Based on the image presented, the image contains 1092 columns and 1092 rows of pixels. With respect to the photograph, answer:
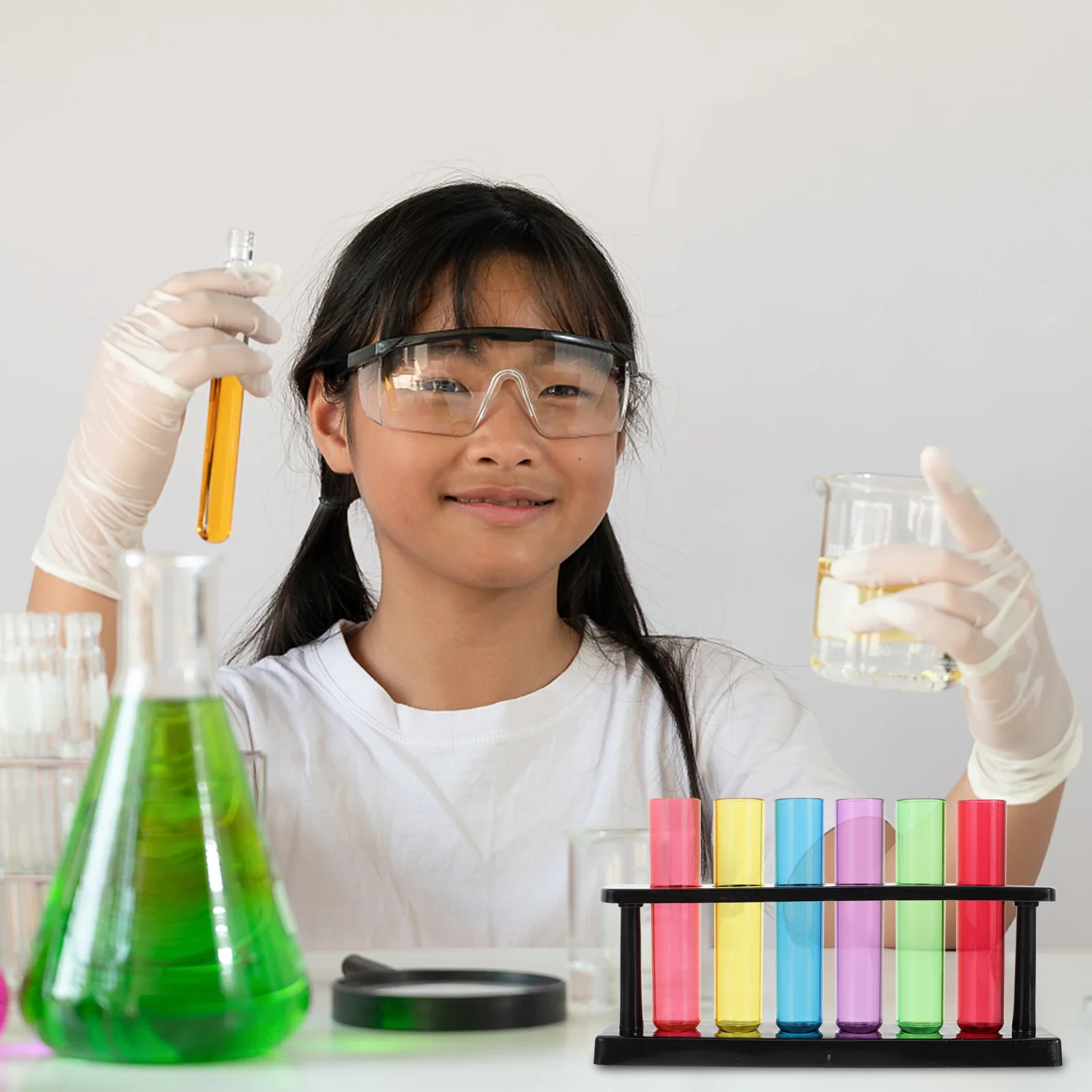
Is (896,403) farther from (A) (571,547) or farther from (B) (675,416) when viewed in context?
(A) (571,547)

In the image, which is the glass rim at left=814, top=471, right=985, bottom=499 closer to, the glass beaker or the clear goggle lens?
the glass beaker

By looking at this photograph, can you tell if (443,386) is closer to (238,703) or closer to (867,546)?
(238,703)

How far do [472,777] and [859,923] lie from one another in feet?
3.36

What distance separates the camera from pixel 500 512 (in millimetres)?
1659

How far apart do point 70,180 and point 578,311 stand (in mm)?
1125

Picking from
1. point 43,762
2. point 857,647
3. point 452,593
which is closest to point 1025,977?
point 857,647

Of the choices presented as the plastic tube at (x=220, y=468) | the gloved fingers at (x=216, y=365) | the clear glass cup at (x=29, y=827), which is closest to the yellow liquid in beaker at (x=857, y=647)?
the clear glass cup at (x=29, y=827)

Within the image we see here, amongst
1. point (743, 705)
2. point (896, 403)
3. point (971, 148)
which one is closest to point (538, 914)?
point (743, 705)

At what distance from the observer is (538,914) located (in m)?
1.67

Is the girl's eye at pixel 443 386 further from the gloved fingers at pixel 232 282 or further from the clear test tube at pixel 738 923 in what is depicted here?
the clear test tube at pixel 738 923

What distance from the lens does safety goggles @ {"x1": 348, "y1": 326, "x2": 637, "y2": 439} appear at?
5.14 ft

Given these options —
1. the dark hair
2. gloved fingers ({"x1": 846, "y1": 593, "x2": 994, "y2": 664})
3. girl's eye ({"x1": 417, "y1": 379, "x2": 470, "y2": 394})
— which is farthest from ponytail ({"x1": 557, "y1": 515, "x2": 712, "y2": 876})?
gloved fingers ({"x1": 846, "y1": 593, "x2": 994, "y2": 664})

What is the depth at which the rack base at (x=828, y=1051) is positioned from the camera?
731mm

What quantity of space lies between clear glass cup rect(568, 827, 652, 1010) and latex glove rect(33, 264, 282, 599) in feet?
2.81
